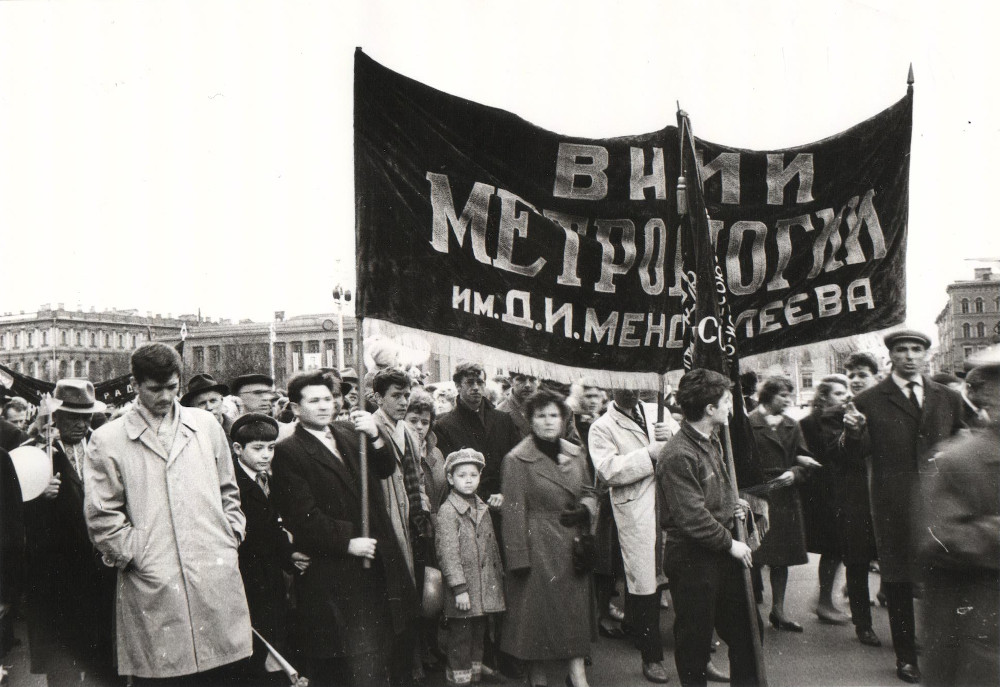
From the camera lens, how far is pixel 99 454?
3.49 m

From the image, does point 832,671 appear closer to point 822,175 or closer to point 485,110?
point 822,175

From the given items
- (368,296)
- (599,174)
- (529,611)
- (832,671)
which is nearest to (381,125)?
(368,296)

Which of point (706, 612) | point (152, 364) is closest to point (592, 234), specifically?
point (706, 612)

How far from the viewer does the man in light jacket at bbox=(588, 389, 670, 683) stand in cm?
520

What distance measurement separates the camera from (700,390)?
13.6ft

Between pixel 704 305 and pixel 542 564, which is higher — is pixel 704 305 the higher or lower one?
the higher one

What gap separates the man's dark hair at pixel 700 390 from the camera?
13.5 feet

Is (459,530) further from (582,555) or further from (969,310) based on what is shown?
(969,310)

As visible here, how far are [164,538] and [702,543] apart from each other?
2.35 metres

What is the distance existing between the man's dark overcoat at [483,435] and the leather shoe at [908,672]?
260 cm

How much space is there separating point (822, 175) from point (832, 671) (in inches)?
113

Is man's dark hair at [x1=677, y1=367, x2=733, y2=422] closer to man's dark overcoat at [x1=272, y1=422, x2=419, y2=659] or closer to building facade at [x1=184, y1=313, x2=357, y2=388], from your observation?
man's dark overcoat at [x1=272, y1=422, x2=419, y2=659]

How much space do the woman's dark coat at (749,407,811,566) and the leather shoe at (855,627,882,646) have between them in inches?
25.6

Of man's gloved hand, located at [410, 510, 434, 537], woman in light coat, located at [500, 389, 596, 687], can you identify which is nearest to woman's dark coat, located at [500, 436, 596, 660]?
woman in light coat, located at [500, 389, 596, 687]
